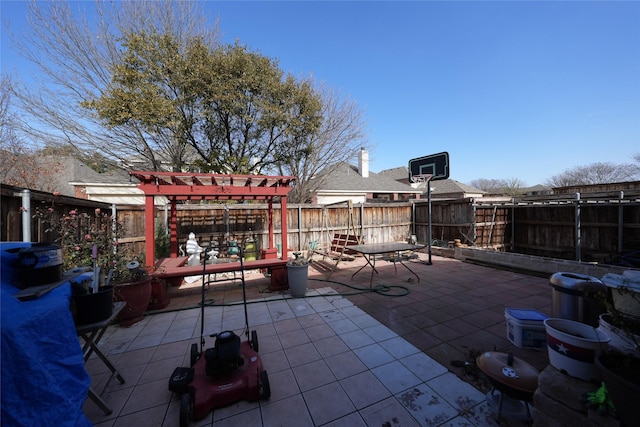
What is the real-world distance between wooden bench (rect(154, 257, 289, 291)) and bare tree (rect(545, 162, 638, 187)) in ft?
103

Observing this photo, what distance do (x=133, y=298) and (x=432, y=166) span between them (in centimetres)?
776

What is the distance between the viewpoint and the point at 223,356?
203 cm

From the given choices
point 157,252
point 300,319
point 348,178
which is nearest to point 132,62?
point 157,252

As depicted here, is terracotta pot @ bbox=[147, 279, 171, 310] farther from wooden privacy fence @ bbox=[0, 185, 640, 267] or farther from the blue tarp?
the blue tarp

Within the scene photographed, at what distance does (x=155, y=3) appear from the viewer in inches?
331

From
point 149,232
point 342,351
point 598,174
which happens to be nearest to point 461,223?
point 342,351

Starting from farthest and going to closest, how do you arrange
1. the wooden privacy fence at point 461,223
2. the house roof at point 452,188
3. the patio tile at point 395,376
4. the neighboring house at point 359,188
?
the house roof at point 452,188, the neighboring house at point 359,188, the wooden privacy fence at point 461,223, the patio tile at point 395,376

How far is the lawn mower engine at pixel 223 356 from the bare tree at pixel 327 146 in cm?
1001

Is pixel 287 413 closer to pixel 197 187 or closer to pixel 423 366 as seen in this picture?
pixel 423 366

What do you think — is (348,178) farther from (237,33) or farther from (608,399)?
(608,399)

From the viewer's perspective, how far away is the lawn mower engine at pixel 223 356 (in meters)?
2.03

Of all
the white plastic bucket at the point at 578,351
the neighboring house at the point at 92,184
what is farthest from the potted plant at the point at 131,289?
the neighboring house at the point at 92,184

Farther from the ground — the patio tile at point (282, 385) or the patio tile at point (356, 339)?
the patio tile at point (356, 339)

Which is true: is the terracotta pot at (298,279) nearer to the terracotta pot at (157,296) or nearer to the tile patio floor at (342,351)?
the tile patio floor at (342,351)
